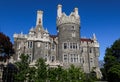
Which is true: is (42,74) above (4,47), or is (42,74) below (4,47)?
below

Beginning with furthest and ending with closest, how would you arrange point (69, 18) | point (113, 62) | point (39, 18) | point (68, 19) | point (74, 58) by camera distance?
point (39, 18)
point (69, 18)
point (68, 19)
point (74, 58)
point (113, 62)

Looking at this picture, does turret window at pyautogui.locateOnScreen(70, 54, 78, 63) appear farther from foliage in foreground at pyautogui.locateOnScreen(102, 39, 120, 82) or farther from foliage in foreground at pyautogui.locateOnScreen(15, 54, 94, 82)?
foliage in foreground at pyautogui.locateOnScreen(15, 54, 94, 82)

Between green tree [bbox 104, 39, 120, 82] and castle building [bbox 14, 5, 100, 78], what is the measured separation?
624cm

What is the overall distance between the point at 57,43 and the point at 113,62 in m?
14.2

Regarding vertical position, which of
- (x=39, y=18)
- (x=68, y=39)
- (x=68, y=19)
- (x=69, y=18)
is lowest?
(x=68, y=39)

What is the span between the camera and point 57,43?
2132 inches

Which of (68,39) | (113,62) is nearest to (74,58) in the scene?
(68,39)

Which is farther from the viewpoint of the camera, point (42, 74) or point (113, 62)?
point (113, 62)

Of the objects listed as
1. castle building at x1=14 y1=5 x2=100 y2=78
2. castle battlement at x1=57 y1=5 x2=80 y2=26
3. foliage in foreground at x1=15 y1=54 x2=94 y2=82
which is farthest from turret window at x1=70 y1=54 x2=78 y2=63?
foliage in foreground at x1=15 y1=54 x2=94 y2=82

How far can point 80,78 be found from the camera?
41.2m

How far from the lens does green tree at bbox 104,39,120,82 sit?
1912 inches

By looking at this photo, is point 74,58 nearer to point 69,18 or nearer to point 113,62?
point 113,62

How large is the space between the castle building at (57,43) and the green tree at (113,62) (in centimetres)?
624

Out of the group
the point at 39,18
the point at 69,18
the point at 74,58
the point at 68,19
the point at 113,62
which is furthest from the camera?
the point at 39,18
